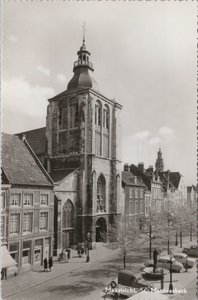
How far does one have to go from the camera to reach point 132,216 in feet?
171

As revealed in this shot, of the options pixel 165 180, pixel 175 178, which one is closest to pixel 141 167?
pixel 165 180

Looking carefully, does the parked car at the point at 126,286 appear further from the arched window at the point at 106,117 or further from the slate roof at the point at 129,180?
the slate roof at the point at 129,180

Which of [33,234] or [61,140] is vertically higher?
[61,140]

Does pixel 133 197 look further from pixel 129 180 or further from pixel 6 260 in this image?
Result: pixel 6 260

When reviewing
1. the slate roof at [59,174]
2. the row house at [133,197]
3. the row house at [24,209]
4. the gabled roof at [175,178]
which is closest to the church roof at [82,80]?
the slate roof at [59,174]

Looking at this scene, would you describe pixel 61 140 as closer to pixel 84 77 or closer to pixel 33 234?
pixel 84 77

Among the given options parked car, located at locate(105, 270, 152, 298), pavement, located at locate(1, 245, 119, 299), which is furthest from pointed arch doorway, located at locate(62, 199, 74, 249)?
parked car, located at locate(105, 270, 152, 298)

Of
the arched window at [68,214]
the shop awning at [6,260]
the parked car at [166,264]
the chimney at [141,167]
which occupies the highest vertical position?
the chimney at [141,167]

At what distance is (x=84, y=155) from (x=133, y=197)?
706 inches

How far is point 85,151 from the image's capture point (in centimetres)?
3922

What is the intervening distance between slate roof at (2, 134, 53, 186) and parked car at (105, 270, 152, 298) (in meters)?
12.0

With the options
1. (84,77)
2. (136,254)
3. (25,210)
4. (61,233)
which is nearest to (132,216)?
(136,254)

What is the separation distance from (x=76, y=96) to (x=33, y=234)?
64.2 ft

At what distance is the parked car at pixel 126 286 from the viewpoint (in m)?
19.7
